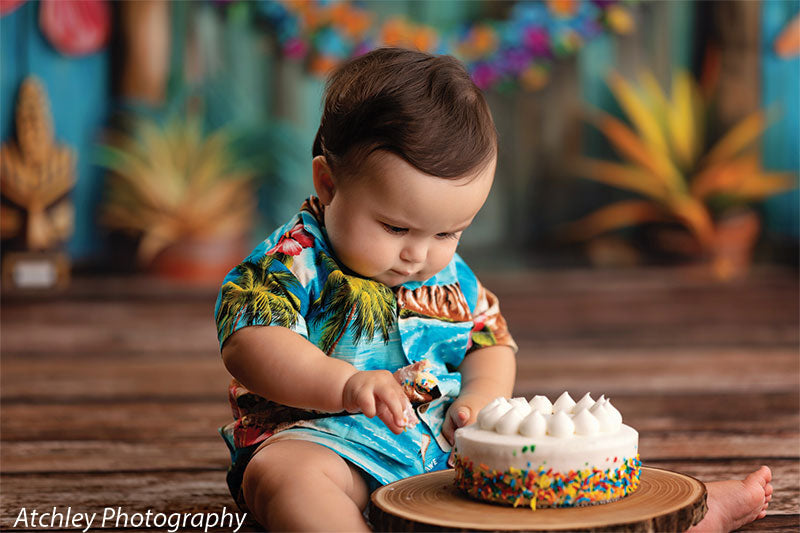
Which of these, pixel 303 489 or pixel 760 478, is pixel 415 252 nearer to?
pixel 303 489

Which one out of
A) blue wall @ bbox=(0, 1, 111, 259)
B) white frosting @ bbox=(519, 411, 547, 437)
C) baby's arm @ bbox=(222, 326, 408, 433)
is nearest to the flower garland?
blue wall @ bbox=(0, 1, 111, 259)

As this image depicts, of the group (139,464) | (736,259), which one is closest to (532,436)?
(139,464)

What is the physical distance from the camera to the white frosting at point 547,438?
0.92m

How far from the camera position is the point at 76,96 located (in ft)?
13.9

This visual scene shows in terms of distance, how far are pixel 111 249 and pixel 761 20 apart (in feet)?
9.73

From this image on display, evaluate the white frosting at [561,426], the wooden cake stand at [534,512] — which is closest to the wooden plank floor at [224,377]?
the wooden cake stand at [534,512]

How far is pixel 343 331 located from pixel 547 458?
12.3 inches

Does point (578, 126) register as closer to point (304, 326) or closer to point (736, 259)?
point (736, 259)

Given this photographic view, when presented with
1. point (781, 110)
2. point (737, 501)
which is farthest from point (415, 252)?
point (781, 110)

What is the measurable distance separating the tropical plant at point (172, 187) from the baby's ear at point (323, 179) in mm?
2993

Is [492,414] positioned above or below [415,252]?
below

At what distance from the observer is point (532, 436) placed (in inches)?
37.0

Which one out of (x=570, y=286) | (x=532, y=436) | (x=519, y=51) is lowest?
(x=570, y=286)

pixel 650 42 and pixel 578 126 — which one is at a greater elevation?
pixel 650 42
